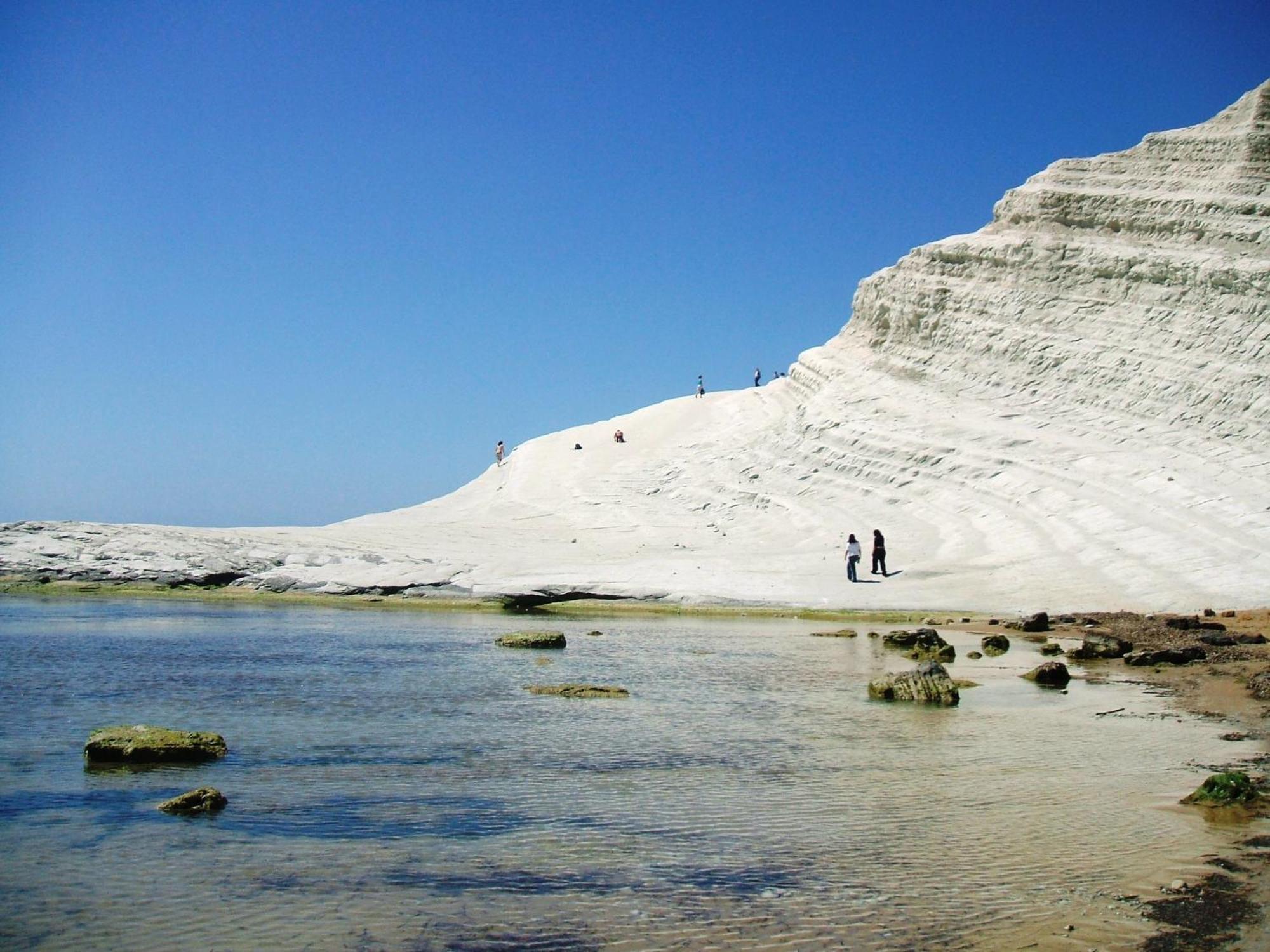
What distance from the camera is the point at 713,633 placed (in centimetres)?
1839

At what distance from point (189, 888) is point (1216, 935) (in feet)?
14.6

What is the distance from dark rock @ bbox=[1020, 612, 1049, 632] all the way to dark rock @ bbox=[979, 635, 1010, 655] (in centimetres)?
266

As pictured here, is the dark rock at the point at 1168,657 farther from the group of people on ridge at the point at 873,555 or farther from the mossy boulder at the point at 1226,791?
the group of people on ridge at the point at 873,555

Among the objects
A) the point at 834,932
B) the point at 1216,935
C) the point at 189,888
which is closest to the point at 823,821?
the point at 834,932

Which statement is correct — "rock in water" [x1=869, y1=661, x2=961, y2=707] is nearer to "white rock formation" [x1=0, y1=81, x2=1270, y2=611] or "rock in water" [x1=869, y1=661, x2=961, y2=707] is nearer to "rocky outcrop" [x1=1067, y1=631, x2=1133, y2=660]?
"rocky outcrop" [x1=1067, y1=631, x2=1133, y2=660]

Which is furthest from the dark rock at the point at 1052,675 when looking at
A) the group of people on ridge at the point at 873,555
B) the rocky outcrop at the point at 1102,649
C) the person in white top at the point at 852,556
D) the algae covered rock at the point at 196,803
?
the person in white top at the point at 852,556

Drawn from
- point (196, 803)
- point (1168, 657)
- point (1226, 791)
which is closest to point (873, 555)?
point (1168, 657)

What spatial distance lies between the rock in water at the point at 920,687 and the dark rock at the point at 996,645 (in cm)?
413

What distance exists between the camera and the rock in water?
11.3 metres

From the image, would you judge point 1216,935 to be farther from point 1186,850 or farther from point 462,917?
point 462,917

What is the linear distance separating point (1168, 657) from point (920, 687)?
4.65 metres

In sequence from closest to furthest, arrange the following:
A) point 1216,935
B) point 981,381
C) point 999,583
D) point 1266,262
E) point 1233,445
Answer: point 1216,935
point 999,583
point 1233,445
point 1266,262
point 981,381

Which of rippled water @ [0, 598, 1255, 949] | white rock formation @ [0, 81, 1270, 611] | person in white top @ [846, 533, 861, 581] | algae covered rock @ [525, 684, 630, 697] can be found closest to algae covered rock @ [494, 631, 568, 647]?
rippled water @ [0, 598, 1255, 949]

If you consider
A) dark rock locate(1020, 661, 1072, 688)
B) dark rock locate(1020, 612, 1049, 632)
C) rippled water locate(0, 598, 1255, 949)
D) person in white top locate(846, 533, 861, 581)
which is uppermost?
person in white top locate(846, 533, 861, 581)
